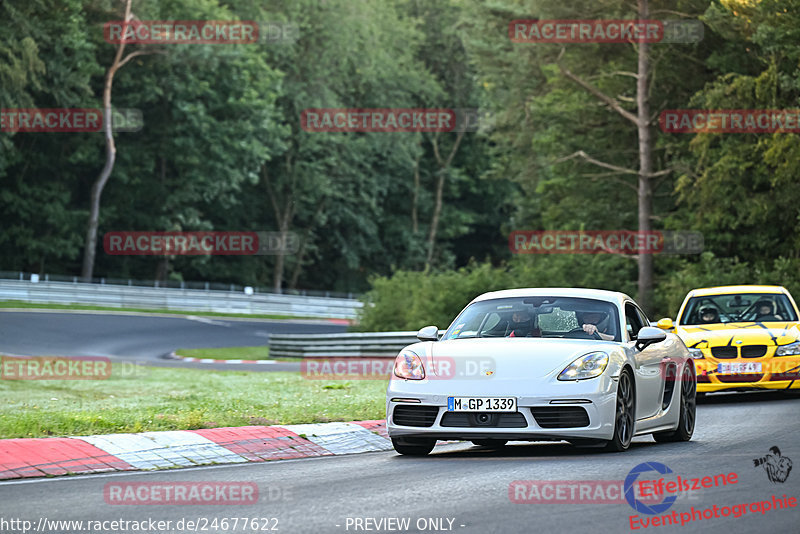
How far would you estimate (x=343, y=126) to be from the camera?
78.3 metres

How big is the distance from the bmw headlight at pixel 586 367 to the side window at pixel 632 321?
1.25 metres

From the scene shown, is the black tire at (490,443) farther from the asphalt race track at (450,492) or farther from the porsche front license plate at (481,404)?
the porsche front license plate at (481,404)

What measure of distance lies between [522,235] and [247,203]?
31.6 metres

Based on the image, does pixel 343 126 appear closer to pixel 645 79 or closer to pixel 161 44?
pixel 161 44

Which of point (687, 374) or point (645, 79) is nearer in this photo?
point (687, 374)

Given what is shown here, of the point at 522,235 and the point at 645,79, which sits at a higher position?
the point at 645,79

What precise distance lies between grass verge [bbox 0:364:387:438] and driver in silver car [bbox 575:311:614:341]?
313 centimetres

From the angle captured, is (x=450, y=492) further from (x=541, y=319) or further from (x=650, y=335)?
(x=650, y=335)

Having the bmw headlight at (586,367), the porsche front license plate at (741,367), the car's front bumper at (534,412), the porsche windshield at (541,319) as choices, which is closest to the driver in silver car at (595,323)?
the porsche windshield at (541,319)

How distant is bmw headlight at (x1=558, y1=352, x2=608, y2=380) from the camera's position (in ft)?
36.4

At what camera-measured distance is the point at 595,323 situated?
40.4ft

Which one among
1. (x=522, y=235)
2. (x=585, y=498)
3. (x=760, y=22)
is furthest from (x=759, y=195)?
(x=585, y=498)

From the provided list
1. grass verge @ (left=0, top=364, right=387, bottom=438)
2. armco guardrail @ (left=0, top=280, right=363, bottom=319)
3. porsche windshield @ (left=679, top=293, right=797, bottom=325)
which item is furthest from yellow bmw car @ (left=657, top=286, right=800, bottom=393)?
armco guardrail @ (left=0, top=280, right=363, bottom=319)

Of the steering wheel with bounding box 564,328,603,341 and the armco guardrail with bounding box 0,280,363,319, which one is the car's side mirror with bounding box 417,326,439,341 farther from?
the armco guardrail with bounding box 0,280,363,319
